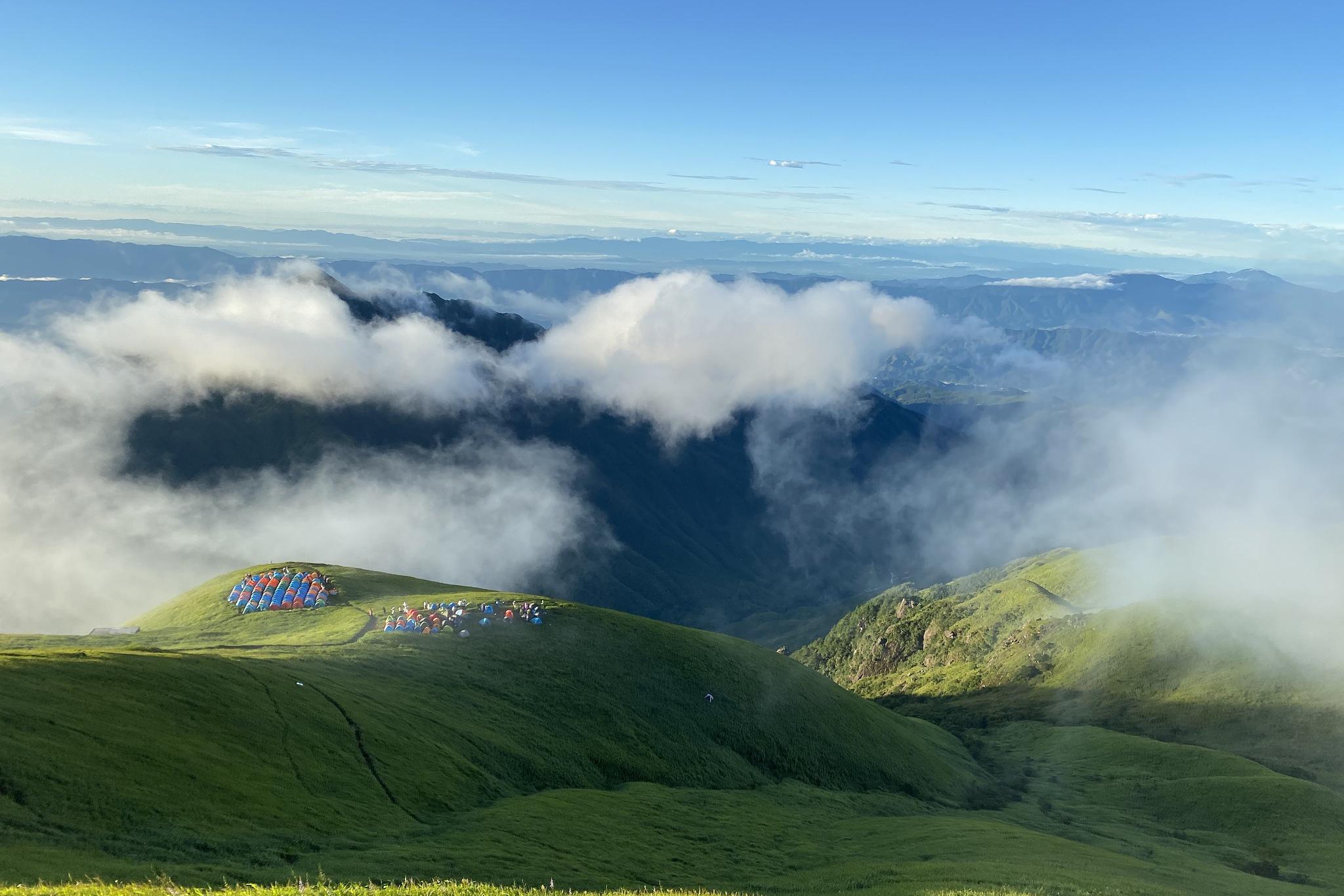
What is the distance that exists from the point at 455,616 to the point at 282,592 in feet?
171

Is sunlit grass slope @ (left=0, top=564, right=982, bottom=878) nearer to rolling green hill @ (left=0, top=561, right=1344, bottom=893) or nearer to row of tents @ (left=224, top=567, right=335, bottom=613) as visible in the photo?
A: rolling green hill @ (left=0, top=561, right=1344, bottom=893)

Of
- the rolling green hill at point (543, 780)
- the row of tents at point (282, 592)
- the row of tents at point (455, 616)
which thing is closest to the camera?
the rolling green hill at point (543, 780)

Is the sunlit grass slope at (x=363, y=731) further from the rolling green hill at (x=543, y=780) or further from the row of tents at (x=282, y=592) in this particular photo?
the row of tents at (x=282, y=592)

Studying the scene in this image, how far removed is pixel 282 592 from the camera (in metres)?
186

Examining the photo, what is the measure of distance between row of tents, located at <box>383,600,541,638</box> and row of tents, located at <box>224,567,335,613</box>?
2585 cm

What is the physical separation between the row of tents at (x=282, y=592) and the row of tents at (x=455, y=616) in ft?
84.8

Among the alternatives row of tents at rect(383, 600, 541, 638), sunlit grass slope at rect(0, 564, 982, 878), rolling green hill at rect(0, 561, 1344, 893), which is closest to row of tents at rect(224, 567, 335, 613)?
sunlit grass slope at rect(0, 564, 982, 878)

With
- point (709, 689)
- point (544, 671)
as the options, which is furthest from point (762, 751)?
point (544, 671)

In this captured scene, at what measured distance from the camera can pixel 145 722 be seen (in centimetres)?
7188

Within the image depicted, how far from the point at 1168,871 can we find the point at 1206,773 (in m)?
109

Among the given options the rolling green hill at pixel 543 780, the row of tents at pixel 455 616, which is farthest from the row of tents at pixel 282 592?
the row of tents at pixel 455 616

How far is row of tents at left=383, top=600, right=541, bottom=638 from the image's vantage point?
155625 mm

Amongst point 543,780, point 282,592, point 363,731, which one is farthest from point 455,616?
point 363,731

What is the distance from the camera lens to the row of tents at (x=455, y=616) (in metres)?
156
